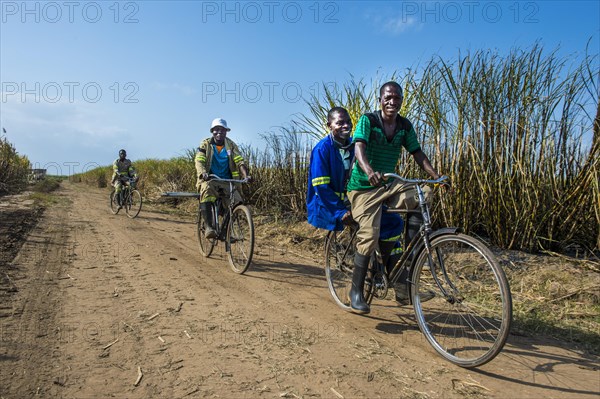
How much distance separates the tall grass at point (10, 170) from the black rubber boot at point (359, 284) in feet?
52.0

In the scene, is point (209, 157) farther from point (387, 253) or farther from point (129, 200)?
point (129, 200)

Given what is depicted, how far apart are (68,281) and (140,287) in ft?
2.72

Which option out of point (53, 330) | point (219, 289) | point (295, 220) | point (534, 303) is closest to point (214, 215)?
point (219, 289)

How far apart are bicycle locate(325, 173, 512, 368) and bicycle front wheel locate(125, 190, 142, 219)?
8.71 meters

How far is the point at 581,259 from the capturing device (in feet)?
15.3

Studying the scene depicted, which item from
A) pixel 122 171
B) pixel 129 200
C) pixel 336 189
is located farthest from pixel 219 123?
pixel 122 171

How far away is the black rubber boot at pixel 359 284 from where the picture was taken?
3.40m

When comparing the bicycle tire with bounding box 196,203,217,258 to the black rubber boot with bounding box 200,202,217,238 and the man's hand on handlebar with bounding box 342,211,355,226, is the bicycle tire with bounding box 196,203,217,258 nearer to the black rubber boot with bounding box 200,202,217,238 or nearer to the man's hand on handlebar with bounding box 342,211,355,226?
the black rubber boot with bounding box 200,202,217,238

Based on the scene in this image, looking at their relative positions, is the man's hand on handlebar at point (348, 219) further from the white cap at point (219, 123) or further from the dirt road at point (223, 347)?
the white cap at point (219, 123)

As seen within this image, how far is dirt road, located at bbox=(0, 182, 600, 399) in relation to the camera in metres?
2.41

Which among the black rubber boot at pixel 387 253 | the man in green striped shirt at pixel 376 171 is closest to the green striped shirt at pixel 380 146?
the man in green striped shirt at pixel 376 171

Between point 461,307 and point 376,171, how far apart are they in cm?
142

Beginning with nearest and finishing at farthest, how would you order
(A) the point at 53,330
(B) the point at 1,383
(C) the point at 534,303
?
(B) the point at 1,383, (A) the point at 53,330, (C) the point at 534,303

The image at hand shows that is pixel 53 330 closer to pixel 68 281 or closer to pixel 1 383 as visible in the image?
pixel 1 383
